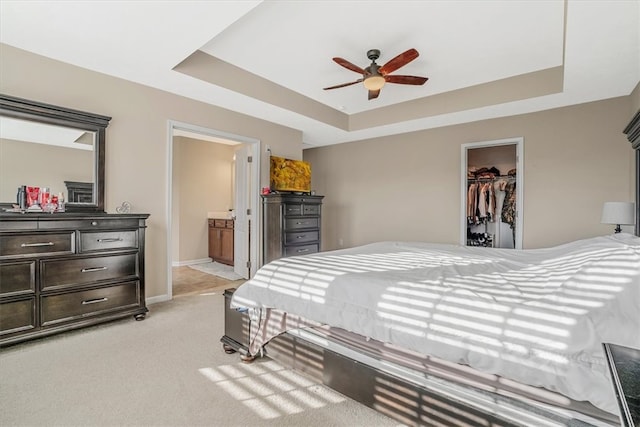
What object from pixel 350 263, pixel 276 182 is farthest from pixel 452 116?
pixel 350 263

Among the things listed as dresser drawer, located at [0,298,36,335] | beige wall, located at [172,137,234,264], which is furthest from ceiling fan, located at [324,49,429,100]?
beige wall, located at [172,137,234,264]

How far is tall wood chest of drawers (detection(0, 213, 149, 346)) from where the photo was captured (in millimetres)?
2281

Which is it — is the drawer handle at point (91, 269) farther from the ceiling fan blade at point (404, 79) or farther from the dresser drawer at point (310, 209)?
the ceiling fan blade at point (404, 79)

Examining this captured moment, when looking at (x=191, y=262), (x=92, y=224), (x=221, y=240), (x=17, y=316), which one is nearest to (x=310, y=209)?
(x=221, y=240)

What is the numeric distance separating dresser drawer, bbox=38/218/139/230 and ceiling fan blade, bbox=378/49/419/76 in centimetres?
282

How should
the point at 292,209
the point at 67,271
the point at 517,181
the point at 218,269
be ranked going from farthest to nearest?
1. the point at 218,269
2. the point at 292,209
3. the point at 517,181
4. the point at 67,271

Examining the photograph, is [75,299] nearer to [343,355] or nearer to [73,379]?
[73,379]

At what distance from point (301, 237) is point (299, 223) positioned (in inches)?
8.2

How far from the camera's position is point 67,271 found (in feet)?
8.31

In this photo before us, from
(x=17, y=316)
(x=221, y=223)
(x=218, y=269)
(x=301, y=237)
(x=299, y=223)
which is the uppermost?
(x=299, y=223)

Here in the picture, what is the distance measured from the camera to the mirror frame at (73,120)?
2.54 meters

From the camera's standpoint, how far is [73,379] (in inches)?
74.2

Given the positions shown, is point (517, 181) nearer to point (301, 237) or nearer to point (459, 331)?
point (301, 237)

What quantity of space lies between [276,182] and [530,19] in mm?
3440
